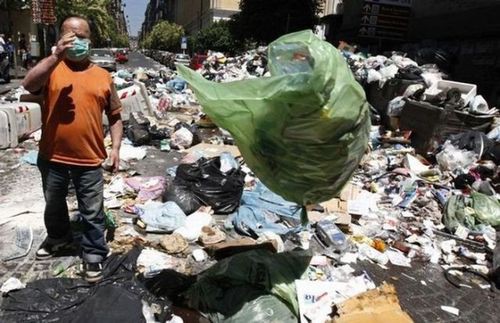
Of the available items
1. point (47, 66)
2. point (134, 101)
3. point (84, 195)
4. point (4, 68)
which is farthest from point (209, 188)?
point (4, 68)

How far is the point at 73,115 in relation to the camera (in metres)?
2.83

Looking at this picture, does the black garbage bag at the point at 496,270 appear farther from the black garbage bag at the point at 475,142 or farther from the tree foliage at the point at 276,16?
the tree foliage at the point at 276,16

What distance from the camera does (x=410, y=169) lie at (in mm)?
6641

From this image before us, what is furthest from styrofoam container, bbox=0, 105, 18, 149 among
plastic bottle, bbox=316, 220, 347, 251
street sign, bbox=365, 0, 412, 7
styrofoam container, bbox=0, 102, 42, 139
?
street sign, bbox=365, 0, 412, 7

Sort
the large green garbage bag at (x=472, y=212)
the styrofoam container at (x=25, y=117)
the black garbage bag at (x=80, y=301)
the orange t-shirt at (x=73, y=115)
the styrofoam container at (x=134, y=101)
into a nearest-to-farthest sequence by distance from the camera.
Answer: the black garbage bag at (x=80, y=301)
the orange t-shirt at (x=73, y=115)
the large green garbage bag at (x=472, y=212)
the styrofoam container at (x=25, y=117)
the styrofoam container at (x=134, y=101)

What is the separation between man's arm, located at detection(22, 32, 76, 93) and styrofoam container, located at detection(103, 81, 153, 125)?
18.5 feet

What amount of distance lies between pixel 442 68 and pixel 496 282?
29.9 ft

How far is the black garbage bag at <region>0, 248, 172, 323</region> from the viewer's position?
253 centimetres

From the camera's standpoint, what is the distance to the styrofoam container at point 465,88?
7606 millimetres

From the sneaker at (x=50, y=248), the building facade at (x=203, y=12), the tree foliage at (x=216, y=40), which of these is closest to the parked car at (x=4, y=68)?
the sneaker at (x=50, y=248)

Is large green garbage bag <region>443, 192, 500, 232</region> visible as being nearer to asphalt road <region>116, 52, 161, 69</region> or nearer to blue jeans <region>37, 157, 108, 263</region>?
blue jeans <region>37, 157, 108, 263</region>

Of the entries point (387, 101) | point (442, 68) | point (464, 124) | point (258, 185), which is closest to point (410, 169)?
point (464, 124)

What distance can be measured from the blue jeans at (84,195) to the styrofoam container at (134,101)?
5.35 m

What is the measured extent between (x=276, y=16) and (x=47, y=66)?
25.6 m
